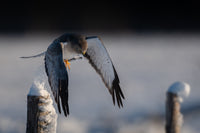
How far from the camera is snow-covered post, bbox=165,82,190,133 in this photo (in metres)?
4.22

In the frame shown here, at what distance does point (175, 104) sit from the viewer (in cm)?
423

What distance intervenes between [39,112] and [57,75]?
25.9 inches

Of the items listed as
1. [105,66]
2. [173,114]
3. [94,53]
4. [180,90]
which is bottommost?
[173,114]

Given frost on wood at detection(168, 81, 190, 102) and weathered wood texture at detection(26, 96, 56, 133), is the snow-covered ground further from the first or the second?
frost on wood at detection(168, 81, 190, 102)

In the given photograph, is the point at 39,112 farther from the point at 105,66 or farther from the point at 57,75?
the point at 105,66

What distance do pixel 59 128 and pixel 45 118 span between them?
331 cm

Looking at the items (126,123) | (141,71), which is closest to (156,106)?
(126,123)

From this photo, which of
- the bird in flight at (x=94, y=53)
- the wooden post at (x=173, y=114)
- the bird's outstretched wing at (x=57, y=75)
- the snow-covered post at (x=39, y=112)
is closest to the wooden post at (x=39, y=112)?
the snow-covered post at (x=39, y=112)

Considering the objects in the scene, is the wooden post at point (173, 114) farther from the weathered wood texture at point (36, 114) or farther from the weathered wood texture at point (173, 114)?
the weathered wood texture at point (36, 114)

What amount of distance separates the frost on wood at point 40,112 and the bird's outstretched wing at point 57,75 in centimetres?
24

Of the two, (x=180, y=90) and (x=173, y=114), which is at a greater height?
(x=180, y=90)

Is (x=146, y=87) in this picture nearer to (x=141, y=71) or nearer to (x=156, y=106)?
(x=156, y=106)

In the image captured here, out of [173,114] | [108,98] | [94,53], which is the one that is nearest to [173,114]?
[173,114]

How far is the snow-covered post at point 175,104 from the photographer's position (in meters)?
4.22
